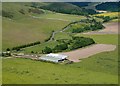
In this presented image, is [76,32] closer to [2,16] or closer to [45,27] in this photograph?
[45,27]

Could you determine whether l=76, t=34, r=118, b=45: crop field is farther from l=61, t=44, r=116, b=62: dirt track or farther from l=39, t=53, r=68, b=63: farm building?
l=39, t=53, r=68, b=63: farm building

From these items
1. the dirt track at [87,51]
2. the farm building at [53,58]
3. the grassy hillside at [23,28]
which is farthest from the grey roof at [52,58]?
the grassy hillside at [23,28]

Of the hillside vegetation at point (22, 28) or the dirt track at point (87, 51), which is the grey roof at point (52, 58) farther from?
the hillside vegetation at point (22, 28)

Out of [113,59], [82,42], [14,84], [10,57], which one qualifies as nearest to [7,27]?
[82,42]

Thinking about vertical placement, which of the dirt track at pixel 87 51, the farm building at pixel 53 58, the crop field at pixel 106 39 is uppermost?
the farm building at pixel 53 58

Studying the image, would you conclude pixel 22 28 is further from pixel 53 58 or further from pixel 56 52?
pixel 53 58

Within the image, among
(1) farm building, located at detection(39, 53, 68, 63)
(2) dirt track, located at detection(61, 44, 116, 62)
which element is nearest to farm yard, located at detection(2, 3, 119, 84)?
(2) dirt track, located at detection(61, 44, 116, 62)

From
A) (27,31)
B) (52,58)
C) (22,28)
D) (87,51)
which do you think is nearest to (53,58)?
(52,58)
